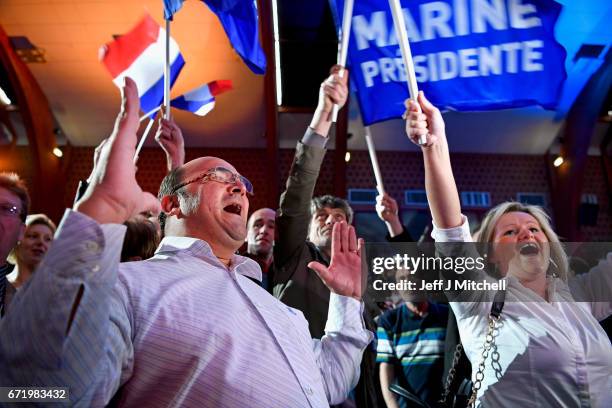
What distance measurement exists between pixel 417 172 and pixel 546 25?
7.25 m

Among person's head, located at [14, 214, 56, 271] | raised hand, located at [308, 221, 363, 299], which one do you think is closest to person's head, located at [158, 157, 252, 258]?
raised hand, located at [308, 221, 363, 299]

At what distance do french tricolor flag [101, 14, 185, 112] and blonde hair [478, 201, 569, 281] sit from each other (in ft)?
8.72

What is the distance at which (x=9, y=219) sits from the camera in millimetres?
1909

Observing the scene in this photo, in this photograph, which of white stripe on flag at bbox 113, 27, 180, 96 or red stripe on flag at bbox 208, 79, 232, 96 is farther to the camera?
red stripe on flag at bbox 208, 79, 232, 96

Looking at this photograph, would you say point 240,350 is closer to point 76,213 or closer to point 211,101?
point 76,213

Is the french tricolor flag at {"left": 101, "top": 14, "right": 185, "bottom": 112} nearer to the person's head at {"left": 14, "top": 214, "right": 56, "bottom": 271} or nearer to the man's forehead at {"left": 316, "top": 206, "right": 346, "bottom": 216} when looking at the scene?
the person's head at {"left": 14, "top": 214, "right": 56, "bottom": 271}

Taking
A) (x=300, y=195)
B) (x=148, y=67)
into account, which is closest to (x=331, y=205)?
(x=300, y=195)

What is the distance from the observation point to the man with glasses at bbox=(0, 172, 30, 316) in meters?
1.85

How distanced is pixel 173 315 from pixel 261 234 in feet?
5.74

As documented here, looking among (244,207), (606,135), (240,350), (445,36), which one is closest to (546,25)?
(445,36)

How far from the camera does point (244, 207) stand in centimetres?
173

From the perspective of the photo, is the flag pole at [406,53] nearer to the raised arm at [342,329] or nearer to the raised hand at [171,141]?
the raised arm at [342,329]

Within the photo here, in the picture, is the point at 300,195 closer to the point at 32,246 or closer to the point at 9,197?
the point at 9,197

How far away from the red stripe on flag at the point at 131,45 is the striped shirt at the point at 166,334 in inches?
100
